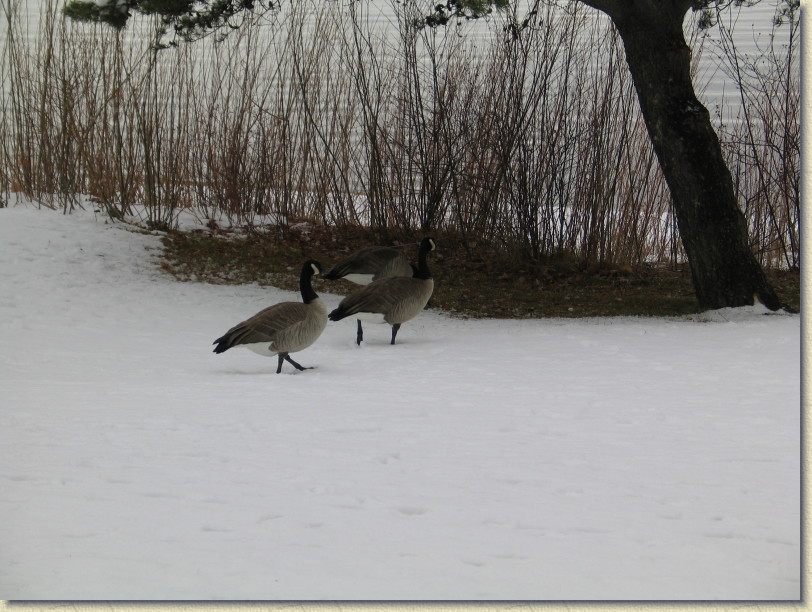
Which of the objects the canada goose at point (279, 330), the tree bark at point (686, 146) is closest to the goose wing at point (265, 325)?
the canada goose at point (279, 330)

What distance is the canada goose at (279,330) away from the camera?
5.44 metres

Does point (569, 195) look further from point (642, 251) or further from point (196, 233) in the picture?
point (196, 233)

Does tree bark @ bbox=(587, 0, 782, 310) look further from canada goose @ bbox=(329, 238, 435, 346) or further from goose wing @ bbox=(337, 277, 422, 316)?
goose wing @ bbox=(337, 277, 422, 316)

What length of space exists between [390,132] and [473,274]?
2.23 m

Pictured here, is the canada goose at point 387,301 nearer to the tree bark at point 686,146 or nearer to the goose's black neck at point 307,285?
the goose's black neck at point 307,285

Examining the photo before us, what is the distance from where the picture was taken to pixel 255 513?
3.04 metres

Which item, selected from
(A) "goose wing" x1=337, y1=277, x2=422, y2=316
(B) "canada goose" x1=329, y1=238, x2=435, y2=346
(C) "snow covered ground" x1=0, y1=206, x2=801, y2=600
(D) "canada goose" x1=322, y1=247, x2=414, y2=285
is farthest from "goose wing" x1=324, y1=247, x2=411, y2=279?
(A) "goose wing" x1=337, y1=277, x2=422, y2=316

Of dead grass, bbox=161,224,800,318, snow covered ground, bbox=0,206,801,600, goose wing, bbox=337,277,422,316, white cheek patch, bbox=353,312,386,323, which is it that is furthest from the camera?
dead grass, bbox=161,224,800,318

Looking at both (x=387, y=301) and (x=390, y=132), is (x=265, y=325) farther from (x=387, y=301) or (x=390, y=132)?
(x=390, y=132)

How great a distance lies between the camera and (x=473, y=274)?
9.63 meters

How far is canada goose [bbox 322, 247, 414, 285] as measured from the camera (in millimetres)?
7582

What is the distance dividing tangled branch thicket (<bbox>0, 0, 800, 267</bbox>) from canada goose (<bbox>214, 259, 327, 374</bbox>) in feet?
13.2

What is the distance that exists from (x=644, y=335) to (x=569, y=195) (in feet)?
10.5

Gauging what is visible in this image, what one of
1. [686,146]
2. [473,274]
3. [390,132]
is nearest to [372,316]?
[686,146]
